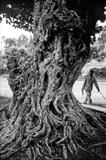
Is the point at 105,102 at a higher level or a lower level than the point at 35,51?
lower

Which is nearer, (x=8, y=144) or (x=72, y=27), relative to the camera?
(x=8, y=144)

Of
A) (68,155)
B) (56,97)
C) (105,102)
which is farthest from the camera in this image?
(105,102)

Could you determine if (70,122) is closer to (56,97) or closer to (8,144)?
A: (56,97)

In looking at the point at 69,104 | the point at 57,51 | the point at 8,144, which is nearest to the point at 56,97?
the point at 69,104

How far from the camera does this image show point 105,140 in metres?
4.78

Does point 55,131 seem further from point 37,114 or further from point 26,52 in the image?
point 26,52

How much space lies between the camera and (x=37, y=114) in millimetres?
4492

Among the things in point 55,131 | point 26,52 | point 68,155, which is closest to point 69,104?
point 55,131

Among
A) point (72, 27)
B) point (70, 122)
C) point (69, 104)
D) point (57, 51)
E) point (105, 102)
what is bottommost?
point (105, 102)

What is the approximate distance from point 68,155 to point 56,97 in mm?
1333

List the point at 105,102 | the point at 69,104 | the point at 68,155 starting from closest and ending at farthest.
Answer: the point at 68,155 < the point at 69,104 < the point at 105,102

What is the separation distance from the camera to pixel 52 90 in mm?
4680

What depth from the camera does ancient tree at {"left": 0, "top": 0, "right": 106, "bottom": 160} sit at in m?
4.28

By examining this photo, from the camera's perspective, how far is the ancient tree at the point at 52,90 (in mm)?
4281
